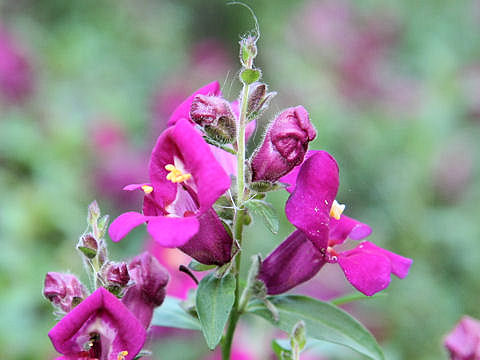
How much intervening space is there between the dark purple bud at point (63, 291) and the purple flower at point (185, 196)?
0.50ft

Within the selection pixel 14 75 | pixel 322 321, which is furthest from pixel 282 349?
pixel 14 75

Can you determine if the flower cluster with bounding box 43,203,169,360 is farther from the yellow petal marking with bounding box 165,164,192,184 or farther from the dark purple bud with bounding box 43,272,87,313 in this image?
the yellow petal marking with bounding box 165,164,192,184

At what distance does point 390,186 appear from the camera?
113 inches

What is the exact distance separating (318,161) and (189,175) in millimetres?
181

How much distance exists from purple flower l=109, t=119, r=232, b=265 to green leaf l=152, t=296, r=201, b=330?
0.18 m

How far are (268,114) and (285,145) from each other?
2.97 meters

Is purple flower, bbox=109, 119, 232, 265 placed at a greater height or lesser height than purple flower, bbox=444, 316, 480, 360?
greater

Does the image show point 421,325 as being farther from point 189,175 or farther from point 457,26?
point 457,26

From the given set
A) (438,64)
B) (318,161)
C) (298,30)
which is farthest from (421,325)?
(298,30)

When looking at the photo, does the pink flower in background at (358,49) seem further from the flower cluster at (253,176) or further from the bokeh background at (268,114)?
the flower cluster at (253,176)

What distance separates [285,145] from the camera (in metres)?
0.98

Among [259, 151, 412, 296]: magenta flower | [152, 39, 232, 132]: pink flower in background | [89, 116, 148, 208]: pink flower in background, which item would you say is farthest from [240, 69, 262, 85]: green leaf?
[152, 39, 232, 132]: pink flower in background

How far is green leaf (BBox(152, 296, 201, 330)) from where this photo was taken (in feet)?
3.70

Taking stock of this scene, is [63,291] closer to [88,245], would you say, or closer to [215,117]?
[88,245]
